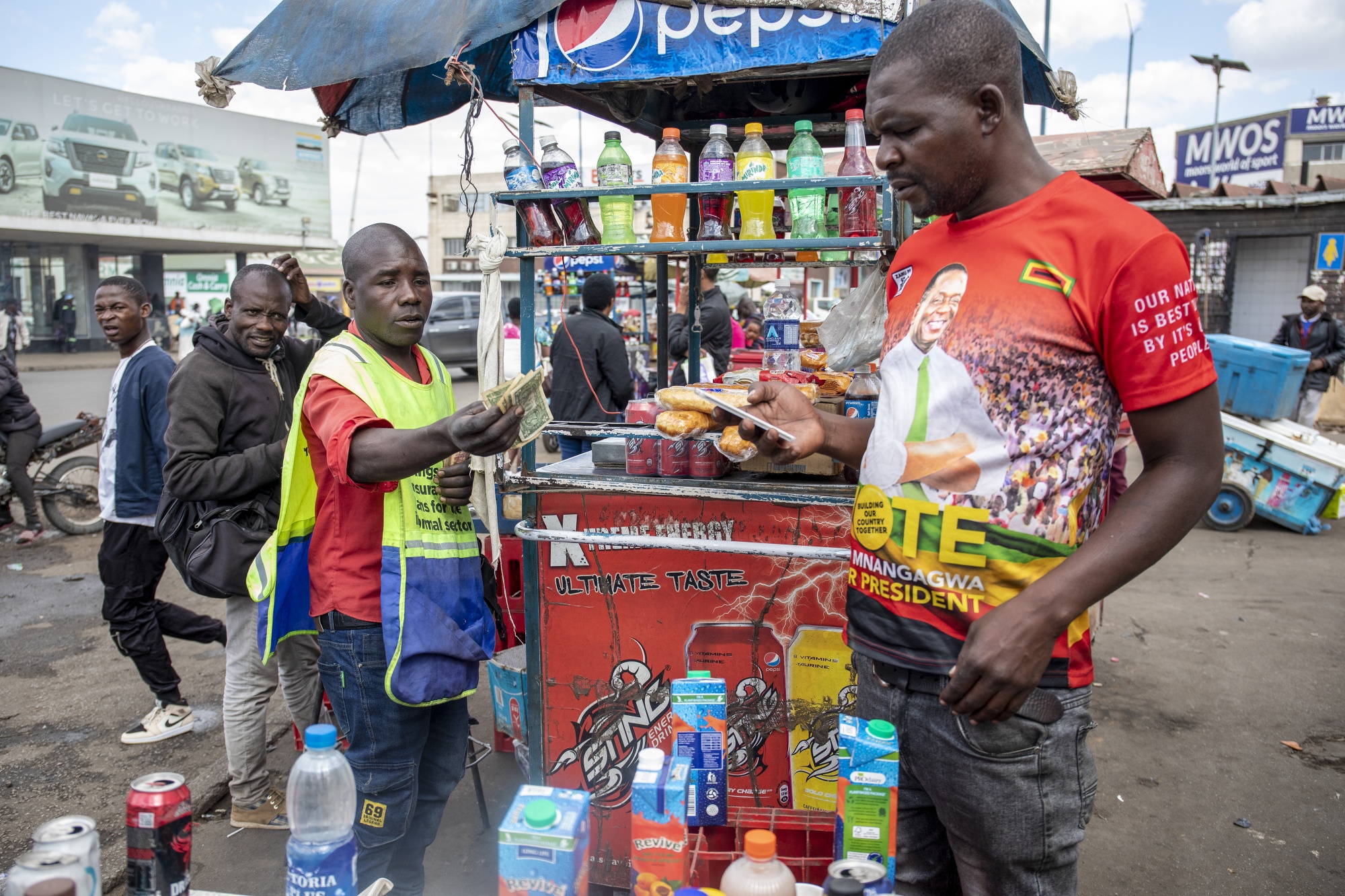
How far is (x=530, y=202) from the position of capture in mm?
3098

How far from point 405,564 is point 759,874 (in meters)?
1.35

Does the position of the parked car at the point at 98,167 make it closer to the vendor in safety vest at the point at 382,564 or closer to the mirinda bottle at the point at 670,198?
the mirinda bottle at the point at 670,198

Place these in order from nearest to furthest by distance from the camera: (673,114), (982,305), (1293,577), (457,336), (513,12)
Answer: (982,305), (513,12), (673,114), (1293,577), (457,336)

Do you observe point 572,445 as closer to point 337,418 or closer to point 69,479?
point 337,418

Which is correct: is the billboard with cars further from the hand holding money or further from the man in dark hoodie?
the hand holding money

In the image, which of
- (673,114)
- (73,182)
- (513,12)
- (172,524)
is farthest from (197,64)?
(73,182)

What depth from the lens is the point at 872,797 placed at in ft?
5.28

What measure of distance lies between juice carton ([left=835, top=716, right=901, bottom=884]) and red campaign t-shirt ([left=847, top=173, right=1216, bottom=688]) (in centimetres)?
17

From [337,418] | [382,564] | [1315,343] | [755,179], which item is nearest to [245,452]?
[382,564]

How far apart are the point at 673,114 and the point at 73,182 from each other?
29433 mm

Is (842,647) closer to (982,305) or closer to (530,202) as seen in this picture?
(982,305)

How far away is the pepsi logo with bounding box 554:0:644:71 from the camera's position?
9.25ft

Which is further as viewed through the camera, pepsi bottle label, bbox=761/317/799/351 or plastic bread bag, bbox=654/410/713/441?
pepsi bottle label, bbox=761/317/799/351

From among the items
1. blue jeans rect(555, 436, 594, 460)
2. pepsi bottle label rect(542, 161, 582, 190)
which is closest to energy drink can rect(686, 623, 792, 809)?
pepsi bottle label rect(542, 161, 582, 190)
